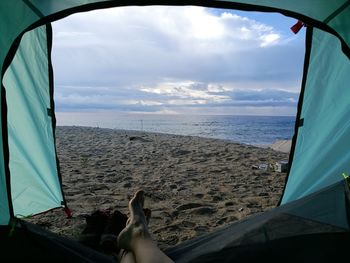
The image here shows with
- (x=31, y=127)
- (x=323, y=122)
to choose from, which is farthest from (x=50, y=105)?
(x=323, y=122)

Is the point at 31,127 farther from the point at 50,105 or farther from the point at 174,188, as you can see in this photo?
the point at 174,188

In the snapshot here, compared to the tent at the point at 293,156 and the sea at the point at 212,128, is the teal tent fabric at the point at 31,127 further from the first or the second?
the sea at the point at 212,128

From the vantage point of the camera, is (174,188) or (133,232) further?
(174,188)

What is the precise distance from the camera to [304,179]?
320 cm

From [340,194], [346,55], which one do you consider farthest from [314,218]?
[346,55]

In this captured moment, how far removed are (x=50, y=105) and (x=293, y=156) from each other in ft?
7.95

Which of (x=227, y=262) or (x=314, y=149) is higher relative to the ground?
(x=314, y=149)

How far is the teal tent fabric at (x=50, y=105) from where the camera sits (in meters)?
2.54

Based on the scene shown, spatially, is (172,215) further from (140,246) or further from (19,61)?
(19,61)

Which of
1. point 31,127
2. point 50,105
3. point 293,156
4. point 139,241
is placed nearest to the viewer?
point 139,241

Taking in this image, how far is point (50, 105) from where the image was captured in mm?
3787

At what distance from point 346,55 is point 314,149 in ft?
2.76

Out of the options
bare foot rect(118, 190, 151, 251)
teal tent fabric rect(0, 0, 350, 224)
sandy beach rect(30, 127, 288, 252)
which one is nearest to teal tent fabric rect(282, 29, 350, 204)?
teal tent fabric rect(0, 0, 350, 224)

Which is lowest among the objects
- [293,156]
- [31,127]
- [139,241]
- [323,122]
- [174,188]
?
[174,188]
